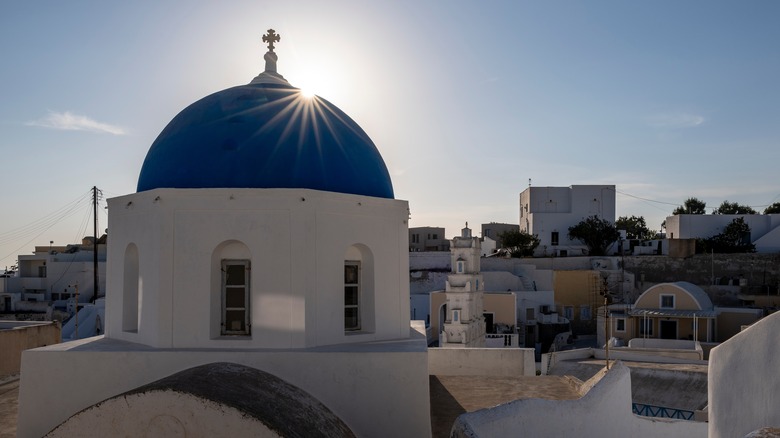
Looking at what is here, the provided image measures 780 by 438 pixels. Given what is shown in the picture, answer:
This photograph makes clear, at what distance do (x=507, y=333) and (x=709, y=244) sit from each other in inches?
789

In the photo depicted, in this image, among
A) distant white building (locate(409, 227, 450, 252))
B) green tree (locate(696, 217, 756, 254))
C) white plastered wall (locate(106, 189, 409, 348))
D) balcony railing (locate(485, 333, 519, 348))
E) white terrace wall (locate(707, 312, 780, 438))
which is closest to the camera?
white terrace wall (locate(707, 312, 780, 438))

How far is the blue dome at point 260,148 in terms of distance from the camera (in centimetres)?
723

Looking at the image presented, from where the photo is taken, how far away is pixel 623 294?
35375 millimetres

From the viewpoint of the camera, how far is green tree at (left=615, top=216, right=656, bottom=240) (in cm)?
5162

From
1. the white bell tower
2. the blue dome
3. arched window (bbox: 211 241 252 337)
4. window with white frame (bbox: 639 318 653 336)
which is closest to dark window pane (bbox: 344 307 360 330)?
arched window (bbox: 211 241 252 337)

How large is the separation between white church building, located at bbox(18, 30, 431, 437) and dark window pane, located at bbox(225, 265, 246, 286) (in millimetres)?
12

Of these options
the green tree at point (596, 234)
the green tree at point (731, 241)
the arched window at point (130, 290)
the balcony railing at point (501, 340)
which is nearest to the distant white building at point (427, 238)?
the green tree at point (596, 234)

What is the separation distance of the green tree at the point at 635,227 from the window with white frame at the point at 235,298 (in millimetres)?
49318

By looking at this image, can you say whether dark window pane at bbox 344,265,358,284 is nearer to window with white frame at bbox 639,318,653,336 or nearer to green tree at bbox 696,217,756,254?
window with white frame at bbox 639,318,653,336

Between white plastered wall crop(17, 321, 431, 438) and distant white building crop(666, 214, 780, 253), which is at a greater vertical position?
distant white building crop(666, 214, 780, 253)

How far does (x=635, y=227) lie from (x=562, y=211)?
1249cm

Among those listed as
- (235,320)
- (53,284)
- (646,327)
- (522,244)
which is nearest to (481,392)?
(235,320)

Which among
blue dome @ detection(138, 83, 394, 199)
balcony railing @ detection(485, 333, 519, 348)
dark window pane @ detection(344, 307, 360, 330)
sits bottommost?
balcony railing @ detection(485, 333, 519, 348)

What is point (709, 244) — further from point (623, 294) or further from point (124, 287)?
point (124, 287)
